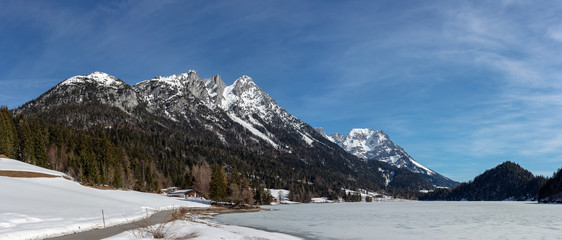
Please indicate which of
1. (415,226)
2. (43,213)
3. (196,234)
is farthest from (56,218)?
(415,226)

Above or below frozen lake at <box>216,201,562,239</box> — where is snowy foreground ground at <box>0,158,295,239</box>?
above

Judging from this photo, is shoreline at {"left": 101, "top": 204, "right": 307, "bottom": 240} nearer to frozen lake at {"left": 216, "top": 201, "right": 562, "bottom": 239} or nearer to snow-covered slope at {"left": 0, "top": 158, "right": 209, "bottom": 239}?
frozen lake at {"left": 216, "top": 201, "right": 562, "bottom": 239}

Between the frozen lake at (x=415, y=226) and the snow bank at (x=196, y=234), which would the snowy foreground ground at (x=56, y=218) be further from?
the frozen lake at (x=415, y=226)

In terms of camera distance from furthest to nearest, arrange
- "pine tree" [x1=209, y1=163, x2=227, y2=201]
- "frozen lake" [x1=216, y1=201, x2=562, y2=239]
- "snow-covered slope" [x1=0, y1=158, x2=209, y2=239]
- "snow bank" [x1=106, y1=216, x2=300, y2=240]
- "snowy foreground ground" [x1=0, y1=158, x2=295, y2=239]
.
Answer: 1. "pine tree" [x1=209, y1=163, x2=227, y2=201]
2. "frozen lake" [x1=216, y1=201, x2=562, y2=239]
3. "snow-covered slope" [x1=0, y1=158, x2=209, y2=239]
4. "snowy foreground ground" [x1=0, y1=158, x2=295, y2=239]
5. "snow bank" [x1=106, y1=216, x2=300, y2=240]

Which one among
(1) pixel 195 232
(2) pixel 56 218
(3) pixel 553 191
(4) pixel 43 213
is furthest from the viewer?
(3) pixel 553 191

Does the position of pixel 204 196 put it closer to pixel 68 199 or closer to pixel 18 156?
pixel 18 156

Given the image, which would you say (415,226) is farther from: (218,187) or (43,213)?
(218,187)

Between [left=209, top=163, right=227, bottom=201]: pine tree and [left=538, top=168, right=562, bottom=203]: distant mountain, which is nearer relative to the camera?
[left=209, top=163, right=227, bottom=201]: pine tree

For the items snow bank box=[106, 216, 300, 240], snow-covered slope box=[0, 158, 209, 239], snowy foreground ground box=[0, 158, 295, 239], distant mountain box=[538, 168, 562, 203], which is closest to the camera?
snow bank box=[106, 216, 300, 240]

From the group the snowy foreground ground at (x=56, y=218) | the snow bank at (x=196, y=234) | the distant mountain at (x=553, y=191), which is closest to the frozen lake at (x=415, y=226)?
the snow bank at (x=196, y=234)

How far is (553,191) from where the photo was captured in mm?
184625

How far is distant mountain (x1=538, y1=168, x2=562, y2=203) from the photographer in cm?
17759

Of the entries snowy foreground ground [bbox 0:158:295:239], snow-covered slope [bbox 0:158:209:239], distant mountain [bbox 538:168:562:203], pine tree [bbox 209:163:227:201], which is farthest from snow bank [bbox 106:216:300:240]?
distant mountain [bbox 538:168:562:203]

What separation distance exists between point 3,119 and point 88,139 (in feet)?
104
